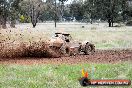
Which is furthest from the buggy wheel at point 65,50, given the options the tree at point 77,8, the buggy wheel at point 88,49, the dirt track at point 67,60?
the tree at point 77,8

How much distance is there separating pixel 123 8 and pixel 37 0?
20231mm

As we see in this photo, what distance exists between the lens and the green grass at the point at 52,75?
33.1 feet

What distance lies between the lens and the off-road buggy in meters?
17.4

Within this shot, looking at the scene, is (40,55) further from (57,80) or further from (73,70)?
(57,80)

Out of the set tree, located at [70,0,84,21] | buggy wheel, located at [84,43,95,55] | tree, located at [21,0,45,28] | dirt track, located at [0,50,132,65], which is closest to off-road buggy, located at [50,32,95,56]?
buggy wheel, located at [84,43,95,55]

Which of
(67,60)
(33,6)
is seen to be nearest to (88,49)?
(67,60)

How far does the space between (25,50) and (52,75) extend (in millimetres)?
5732

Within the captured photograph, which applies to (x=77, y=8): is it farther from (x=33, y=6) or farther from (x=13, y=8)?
(x=13, y=8)

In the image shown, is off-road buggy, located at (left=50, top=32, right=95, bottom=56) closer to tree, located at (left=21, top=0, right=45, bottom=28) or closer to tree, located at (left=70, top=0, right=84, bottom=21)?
tree, located at (left=21, top=0, right=45, bottom=28)

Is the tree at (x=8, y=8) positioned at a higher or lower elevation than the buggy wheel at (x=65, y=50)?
higher

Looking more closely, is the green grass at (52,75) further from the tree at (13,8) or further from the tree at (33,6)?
the tree at (33,6)

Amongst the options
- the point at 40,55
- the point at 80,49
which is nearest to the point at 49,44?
the point at 40,55

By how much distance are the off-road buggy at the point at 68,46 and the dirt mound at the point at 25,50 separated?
0.34 meters

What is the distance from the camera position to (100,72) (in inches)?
467
